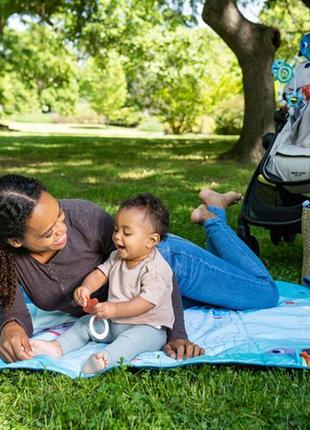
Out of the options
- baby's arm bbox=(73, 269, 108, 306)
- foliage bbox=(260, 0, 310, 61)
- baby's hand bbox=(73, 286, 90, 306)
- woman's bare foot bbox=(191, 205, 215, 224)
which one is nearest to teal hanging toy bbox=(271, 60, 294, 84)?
woman's bare foot bbox=(191, 205, 215, 224)

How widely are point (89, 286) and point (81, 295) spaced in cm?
9

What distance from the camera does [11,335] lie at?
9.59ft

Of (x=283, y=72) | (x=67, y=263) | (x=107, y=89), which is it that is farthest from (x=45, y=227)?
(x=107, y=89)

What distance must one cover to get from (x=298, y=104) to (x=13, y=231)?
2.74m

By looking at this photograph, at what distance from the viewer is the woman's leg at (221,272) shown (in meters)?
3.28

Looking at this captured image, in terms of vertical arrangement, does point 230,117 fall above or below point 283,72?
below

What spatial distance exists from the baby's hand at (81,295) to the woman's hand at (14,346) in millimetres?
300

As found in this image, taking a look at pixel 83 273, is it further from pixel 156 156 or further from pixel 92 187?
pixel 156 156

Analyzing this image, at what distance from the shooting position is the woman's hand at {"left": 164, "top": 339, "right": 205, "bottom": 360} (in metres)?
2.86

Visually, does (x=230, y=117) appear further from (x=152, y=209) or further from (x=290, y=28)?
(x=152, y=209)

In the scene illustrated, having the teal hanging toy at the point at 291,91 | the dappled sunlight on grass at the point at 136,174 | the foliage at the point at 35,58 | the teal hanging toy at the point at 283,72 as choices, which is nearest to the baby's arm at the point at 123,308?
the teal hanging toy at the point at 291,91

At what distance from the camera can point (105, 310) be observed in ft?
9.21

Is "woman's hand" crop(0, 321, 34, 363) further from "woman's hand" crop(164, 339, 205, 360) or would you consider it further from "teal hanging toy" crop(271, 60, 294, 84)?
"teal hanging toy" crop(271, 60, 294, 84)

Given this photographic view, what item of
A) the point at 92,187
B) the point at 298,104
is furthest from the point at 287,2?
the point at 298,104
